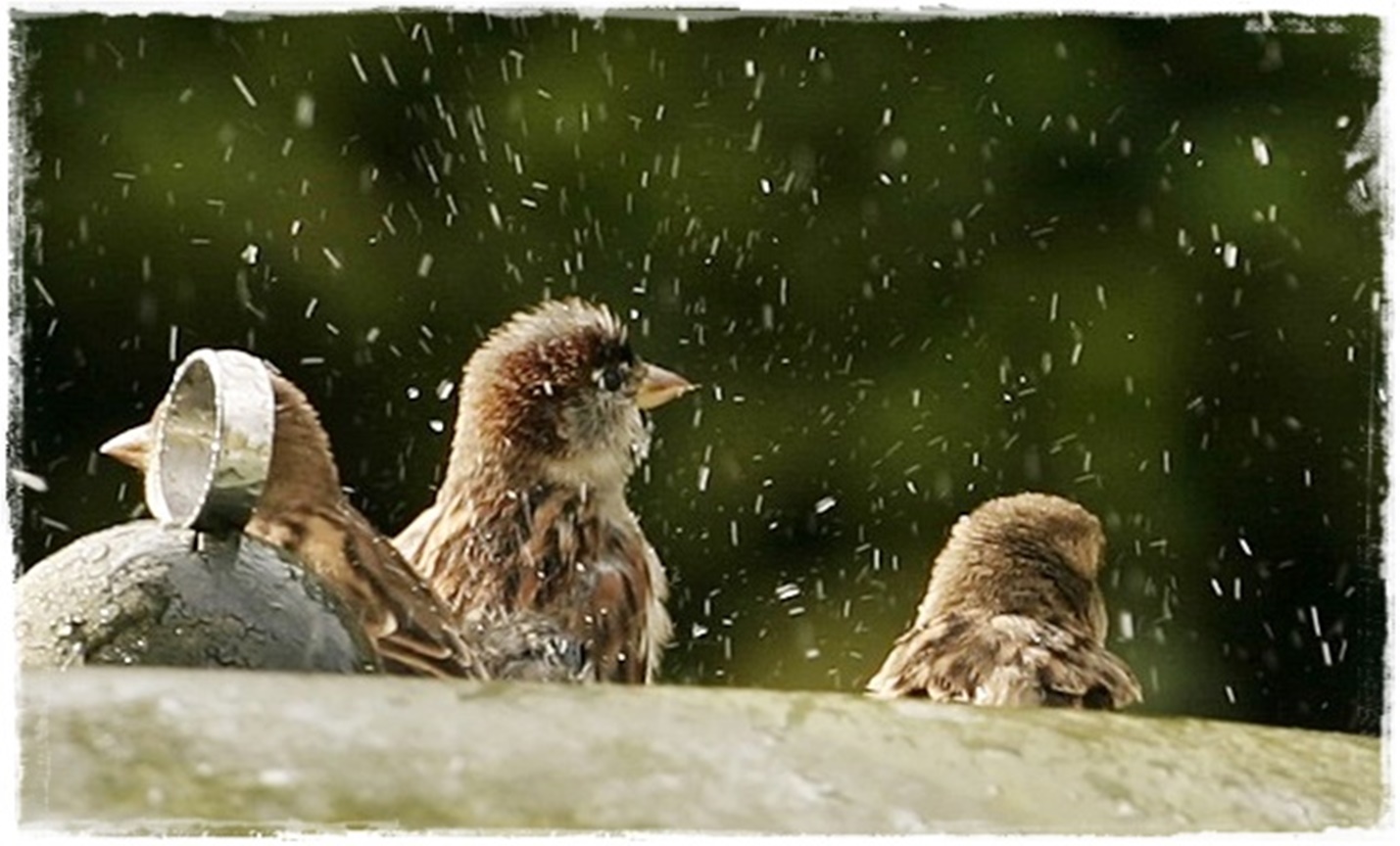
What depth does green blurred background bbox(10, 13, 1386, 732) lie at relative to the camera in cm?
630

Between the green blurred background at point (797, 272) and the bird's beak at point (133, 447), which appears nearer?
the bird's beak at point (133, 447)

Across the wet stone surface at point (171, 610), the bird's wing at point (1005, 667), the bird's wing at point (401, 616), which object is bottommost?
the bird's wing at point (1005, 667)

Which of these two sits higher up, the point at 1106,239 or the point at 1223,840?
the point at 1106,239

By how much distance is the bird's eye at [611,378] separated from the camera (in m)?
5.25

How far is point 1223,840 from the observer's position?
9.91 feet

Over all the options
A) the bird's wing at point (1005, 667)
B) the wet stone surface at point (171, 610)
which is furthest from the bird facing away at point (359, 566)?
the bird's wing at point (1005, 667)

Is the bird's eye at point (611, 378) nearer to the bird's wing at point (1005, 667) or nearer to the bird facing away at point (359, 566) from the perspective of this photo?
the bird facing away at point (359, 566)

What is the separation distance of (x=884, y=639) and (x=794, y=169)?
97 cm

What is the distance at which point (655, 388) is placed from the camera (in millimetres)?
5262

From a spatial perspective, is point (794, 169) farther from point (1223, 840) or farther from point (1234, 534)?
point (1223, 840)

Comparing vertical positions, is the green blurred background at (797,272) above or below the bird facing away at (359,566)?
above

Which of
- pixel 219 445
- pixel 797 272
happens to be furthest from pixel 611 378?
pixel 219 445

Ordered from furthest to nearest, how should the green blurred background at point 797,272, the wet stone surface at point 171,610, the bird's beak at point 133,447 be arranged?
the green blurred background at point 797,272, the bird's beak at point 133,447, the wet stone surface at point 171,610

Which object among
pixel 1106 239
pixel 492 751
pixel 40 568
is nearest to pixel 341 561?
pixel 40 568
